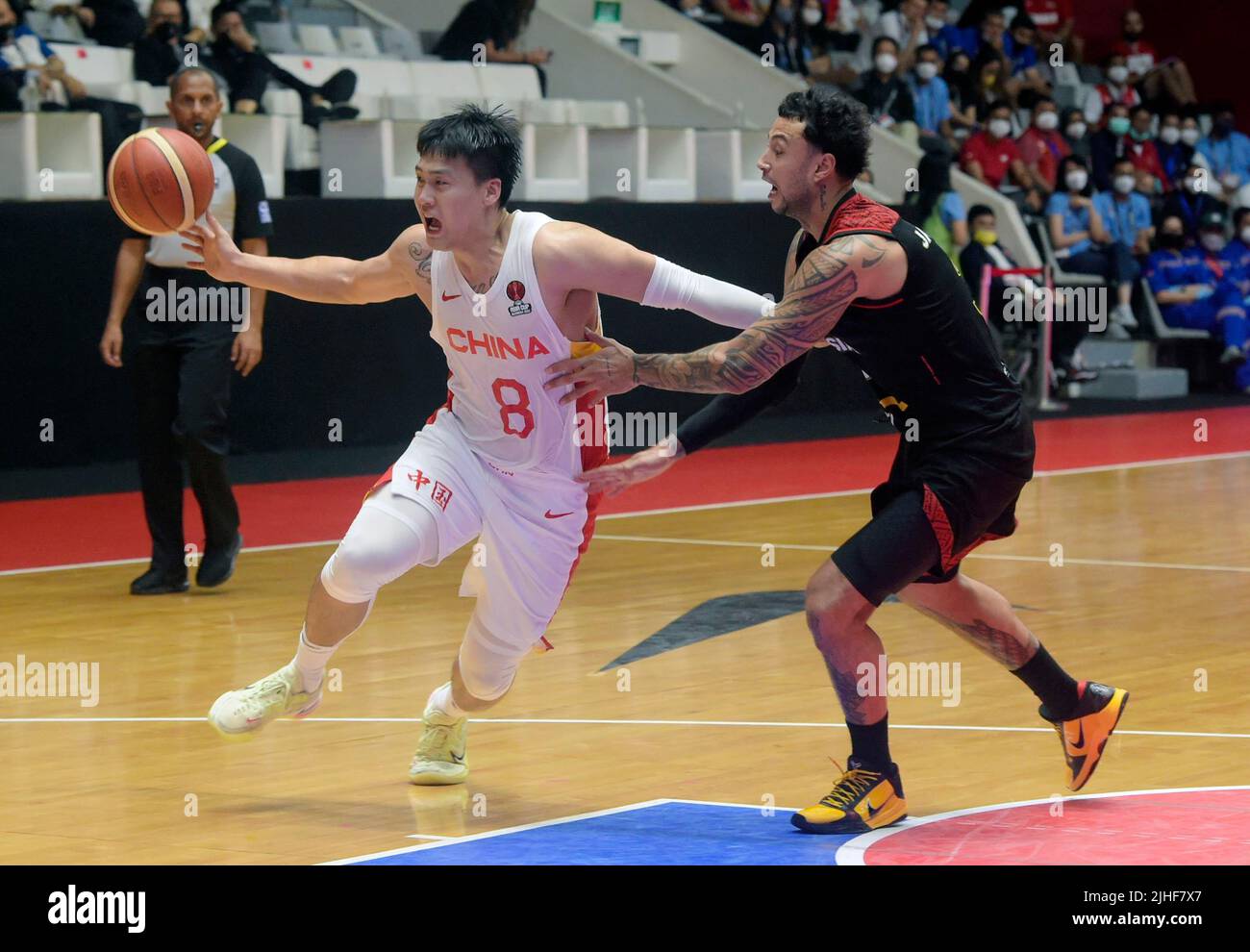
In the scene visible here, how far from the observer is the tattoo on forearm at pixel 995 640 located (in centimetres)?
573

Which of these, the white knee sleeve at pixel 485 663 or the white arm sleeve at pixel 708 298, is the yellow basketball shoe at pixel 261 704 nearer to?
the white knee sleeve at pixel 485 663

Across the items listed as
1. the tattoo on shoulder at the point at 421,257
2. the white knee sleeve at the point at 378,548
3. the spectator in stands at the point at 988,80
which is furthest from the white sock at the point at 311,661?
the spectator in stands at the point at 988,80

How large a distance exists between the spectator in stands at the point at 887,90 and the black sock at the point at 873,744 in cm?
1623

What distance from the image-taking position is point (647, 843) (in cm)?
511

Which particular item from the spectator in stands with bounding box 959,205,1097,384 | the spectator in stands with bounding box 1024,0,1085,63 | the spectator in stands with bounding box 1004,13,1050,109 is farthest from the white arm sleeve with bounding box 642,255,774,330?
the spectator in stands with bounding box 1024,0,1085,63

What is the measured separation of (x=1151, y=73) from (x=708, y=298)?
21715 millimetres

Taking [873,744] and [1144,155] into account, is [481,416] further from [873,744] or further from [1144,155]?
[1144,155]

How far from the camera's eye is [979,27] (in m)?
24.2

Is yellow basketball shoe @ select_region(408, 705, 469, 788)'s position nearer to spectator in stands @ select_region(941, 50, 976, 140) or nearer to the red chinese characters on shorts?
the red chinese characters on shorts

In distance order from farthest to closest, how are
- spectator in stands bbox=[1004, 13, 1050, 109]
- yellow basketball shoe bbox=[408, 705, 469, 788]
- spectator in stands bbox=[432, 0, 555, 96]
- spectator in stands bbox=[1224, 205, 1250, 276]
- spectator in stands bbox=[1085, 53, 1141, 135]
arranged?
spectator in stands bbox=[1085, 53, 1141, 135]
spectator in stands bbox=[1004, 13, 1050, 109]
spectator in stands bbox=[1224, 205, 1250, 276]
spectator in stands bbox=[432, 0, 555, 96]
yellow basketball shoe bbox=[408, 705, 469, 788]

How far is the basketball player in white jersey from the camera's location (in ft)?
18.7

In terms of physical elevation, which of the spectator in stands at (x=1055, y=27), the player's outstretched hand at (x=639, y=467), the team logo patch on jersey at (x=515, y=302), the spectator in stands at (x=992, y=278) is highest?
the spectator in stands at (x=1055, y=27)

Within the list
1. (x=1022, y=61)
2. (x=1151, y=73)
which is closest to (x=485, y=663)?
(x=1022, y=61)

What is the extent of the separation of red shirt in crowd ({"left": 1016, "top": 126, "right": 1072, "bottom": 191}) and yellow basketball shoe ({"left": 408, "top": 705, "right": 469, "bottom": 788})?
55.1 ft
